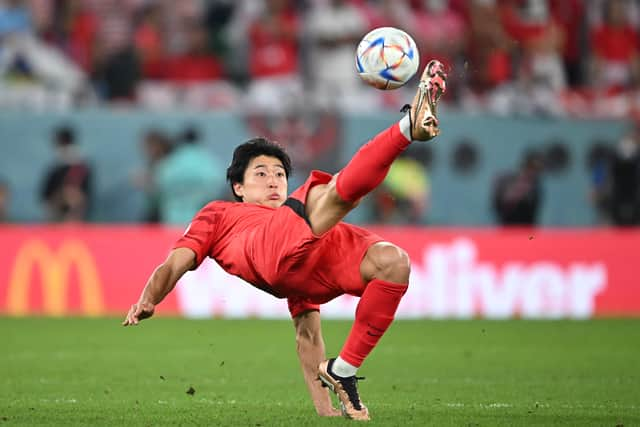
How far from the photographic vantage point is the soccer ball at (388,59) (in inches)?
277

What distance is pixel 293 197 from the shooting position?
6914 mm

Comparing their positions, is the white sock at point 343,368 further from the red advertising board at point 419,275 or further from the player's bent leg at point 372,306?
the red advertising board at point 419,275

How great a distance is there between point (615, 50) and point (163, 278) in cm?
1339

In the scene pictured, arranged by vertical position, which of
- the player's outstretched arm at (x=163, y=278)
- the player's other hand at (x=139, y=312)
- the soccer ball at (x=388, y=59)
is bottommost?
the player's other hand at (x=139, y=312)

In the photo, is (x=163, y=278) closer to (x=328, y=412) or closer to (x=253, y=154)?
(x=253, y=154)

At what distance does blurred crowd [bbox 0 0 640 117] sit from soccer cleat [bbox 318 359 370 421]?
10966mm

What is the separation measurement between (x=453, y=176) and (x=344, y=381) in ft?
38.4

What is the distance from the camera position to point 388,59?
7043 mm

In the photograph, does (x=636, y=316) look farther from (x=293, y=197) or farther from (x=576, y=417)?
(x=293, y=197)

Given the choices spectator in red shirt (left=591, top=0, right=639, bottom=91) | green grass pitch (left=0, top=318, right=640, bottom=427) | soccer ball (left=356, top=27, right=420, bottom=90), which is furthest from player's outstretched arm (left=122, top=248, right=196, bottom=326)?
spectator in red shirt (left=591, top=0, right=639, bottom=91)

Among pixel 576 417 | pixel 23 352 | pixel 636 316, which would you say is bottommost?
pixel 636 316

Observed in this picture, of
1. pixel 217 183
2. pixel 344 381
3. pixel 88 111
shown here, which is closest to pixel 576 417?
pixel 344 381

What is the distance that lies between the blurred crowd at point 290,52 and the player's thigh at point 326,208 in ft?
36.1

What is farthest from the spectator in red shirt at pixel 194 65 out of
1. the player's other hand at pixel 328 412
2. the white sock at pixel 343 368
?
the white sock at pixel 343 368
